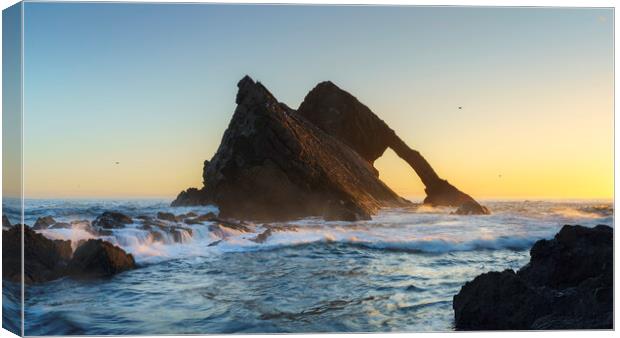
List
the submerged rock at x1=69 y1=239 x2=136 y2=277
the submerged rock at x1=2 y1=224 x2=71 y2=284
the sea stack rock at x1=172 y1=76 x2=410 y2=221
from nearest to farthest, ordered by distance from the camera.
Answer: the submerged rock at x1=2 y1=224 x2=71 y2=284
the submerged rock at x1=69 y1=239 x2=136 y2=277
the sea stack rock at x1=172 y1=76 x2=410 y2=221

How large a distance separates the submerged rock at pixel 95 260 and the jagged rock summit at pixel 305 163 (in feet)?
4.73

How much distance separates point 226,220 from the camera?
586 inches

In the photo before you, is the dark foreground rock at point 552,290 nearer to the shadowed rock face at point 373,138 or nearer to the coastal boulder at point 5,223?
the shadowed rock face at point 373,138

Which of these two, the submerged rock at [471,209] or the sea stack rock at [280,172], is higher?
the sea stack rock at [280,172]

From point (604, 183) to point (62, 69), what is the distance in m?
8.44

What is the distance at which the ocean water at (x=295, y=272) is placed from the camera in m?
12.8

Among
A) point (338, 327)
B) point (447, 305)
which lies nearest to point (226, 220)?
point (338, 327)

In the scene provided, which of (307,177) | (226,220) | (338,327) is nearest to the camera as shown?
(338,327)

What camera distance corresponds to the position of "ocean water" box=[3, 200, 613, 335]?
12766 mm

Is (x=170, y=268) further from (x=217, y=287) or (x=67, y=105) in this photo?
(x=67, y=105)

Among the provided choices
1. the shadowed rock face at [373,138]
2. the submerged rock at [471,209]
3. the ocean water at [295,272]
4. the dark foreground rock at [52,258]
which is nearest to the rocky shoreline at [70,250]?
the dark foreground rock at [52,258]

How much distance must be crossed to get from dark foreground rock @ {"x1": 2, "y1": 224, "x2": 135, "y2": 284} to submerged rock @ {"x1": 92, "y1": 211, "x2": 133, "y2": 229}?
36cm

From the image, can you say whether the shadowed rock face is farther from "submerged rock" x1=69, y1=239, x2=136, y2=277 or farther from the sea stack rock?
"submerged rock" x1=69, y1=239, x2=136, y2=277

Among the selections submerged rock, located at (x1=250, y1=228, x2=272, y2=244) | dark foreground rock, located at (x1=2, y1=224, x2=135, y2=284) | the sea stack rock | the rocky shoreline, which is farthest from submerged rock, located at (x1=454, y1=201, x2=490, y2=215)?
dark foreground rock, located at (x1=2, y1=224, x2=135, y2=284)
